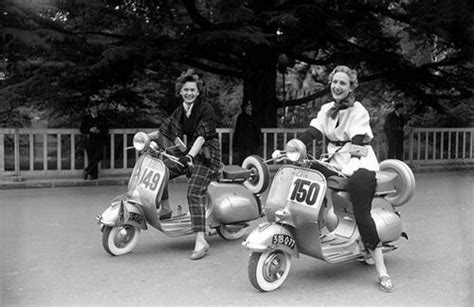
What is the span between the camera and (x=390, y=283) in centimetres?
524

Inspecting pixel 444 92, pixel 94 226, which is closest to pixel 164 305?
pixel 94 226

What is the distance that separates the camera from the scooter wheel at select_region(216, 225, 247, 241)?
7.26m

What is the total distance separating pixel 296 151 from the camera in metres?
5.21

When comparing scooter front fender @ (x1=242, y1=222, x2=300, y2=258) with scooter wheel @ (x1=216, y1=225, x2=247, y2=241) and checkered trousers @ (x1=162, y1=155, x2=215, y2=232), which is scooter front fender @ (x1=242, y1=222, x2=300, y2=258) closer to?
checkered trousers @ (x1=162, y1=155, x2=215, y2=232)

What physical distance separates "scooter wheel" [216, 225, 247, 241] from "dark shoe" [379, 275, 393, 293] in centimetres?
235

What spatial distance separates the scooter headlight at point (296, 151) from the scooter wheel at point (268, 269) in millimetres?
786

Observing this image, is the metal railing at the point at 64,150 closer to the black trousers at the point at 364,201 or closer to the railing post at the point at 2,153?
the railing post at the point at 2,153

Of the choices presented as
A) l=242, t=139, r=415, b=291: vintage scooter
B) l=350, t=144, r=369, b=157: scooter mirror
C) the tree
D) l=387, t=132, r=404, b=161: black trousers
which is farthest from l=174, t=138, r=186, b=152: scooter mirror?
l=387, t=132, r=404, b=161: black trousers

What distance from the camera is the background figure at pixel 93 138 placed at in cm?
1346

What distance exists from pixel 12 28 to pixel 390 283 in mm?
9382

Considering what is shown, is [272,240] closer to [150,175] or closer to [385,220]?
[385,220]

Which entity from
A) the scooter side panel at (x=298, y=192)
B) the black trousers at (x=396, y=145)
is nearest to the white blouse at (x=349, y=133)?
the scooter side panel at (x=298, y=192)

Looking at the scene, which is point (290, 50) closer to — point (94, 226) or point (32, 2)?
point (32, 2)

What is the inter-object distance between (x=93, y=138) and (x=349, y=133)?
9.19 m
